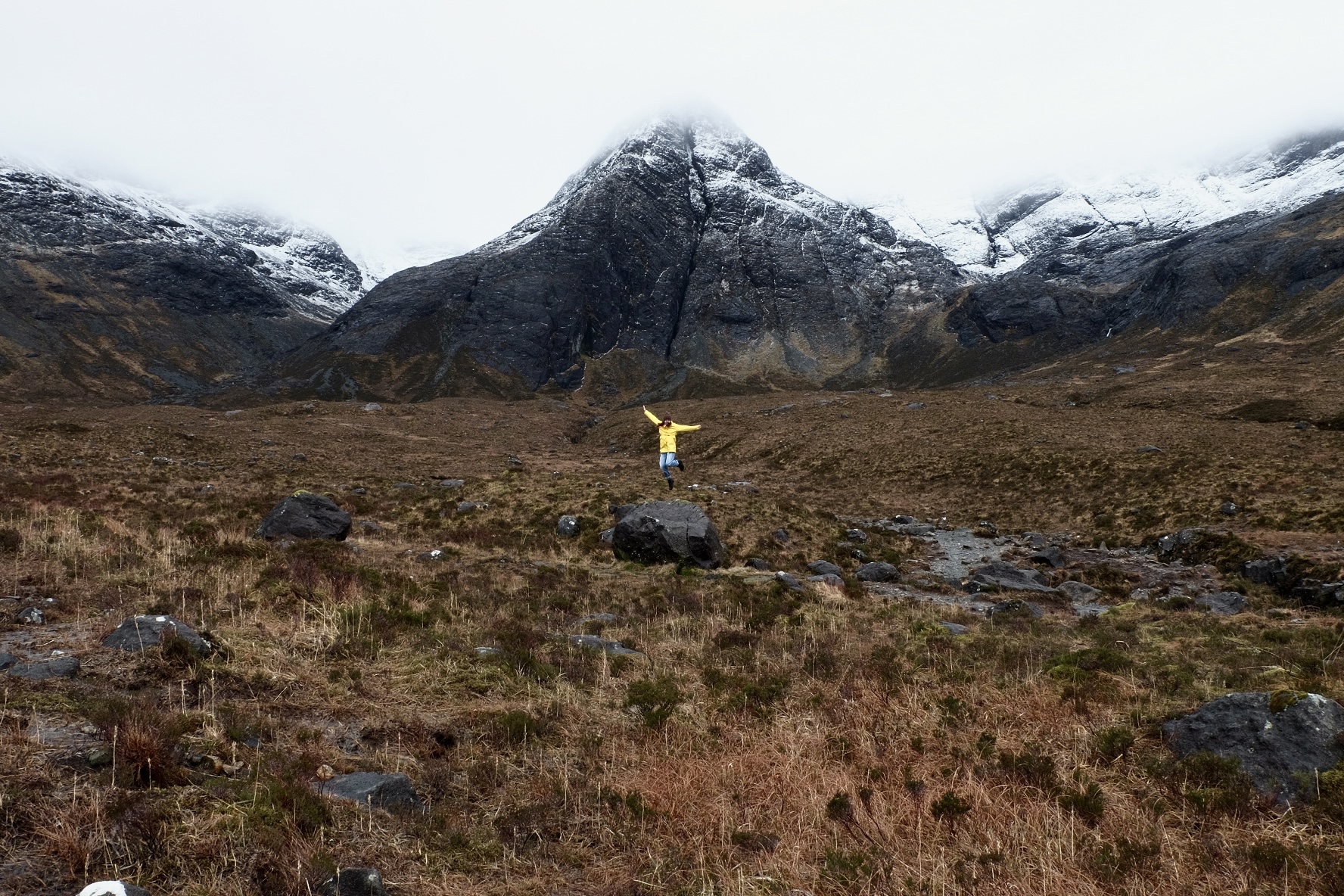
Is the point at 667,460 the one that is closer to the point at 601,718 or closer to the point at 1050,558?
the point at 1050,558

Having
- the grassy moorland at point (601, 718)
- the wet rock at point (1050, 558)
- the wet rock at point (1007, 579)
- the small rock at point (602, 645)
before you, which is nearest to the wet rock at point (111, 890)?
the grassy moorland at point (601, 718)

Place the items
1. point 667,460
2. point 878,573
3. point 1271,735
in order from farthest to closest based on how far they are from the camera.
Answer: point 667,460, point 878,573, point 1271,735

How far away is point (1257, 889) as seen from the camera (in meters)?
5.16

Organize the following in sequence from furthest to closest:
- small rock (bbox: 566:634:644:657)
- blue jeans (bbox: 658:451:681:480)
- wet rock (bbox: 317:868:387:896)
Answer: blue jeans (bbox: 658:451:681:480), small rock (bbox: 566:634:644:657), wet rock (bbox: 317:868:387:896)

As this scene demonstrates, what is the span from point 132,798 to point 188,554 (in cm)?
1105

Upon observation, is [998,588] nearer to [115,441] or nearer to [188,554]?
[188,554]

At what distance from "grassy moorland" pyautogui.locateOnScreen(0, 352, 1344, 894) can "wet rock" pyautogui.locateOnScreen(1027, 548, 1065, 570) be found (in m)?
0.72

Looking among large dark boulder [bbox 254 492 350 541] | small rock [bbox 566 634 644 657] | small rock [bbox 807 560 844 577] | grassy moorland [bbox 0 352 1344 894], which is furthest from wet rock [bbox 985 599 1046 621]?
large dark boulder [bbox 254 492 350 541]

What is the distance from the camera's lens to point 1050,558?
24.7m

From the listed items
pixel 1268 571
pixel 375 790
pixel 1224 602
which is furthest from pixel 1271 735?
pixel 1268 571

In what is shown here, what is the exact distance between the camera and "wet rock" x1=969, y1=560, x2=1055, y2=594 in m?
20.2

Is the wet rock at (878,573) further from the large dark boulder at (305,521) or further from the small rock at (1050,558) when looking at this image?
the large dark boulder at (305,521)

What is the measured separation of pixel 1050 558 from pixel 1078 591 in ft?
15.3

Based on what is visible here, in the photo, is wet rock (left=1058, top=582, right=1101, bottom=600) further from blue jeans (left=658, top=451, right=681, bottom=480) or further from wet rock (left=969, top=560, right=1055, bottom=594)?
blue jeans (left=658, top=451, right=681, bottom=480)
